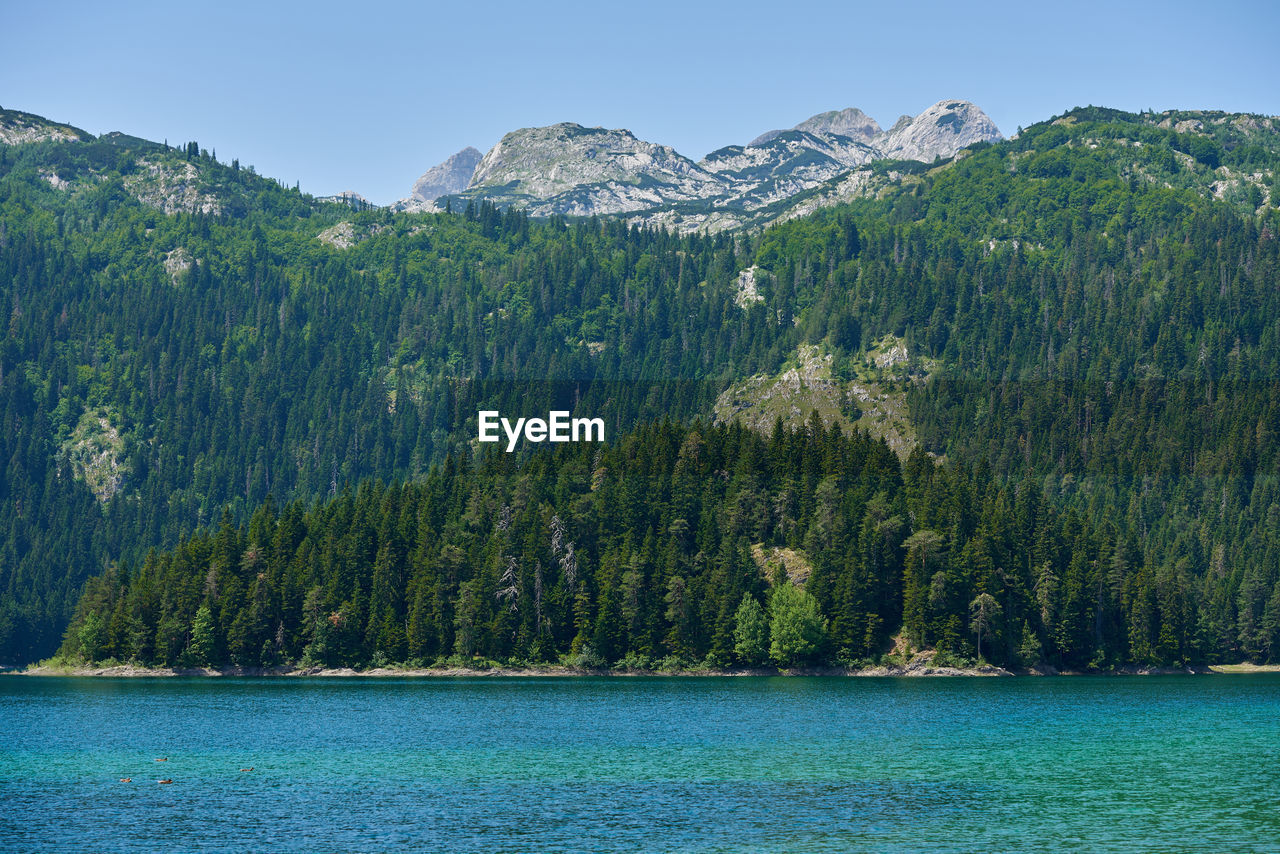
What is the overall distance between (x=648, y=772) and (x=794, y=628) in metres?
97.4

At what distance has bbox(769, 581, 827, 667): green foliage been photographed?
598 feet

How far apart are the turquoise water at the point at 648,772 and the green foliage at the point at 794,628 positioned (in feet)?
105

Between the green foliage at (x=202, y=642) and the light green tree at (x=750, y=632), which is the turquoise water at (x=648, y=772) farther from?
the green foliage at (x=202, y=642)

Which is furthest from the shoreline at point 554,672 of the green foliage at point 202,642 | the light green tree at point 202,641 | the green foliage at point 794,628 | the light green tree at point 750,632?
the light green tree at point 750,632

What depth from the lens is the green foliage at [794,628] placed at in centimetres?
18238

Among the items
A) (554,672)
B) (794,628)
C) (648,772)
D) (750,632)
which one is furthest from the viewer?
(554,672)

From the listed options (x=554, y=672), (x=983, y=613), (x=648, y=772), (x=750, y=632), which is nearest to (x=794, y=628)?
(x=750, y=632)

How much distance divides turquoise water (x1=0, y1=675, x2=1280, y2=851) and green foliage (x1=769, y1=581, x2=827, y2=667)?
32.1 meters

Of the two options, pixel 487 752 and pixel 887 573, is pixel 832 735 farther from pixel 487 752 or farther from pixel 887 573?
pixel 887 573

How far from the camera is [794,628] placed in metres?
182

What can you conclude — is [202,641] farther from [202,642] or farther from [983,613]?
[983,613]

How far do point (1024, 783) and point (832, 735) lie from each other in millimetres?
25109

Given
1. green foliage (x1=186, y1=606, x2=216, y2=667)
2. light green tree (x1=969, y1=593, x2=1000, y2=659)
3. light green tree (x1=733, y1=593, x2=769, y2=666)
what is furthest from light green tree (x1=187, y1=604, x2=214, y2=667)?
light green tree (x1=969, y1=593, x2=1000, y2=659)

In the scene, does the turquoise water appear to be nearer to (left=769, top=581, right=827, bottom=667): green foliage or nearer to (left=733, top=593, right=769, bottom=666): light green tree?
(left=769, top=581, right=827, bottom=667): green foliage
